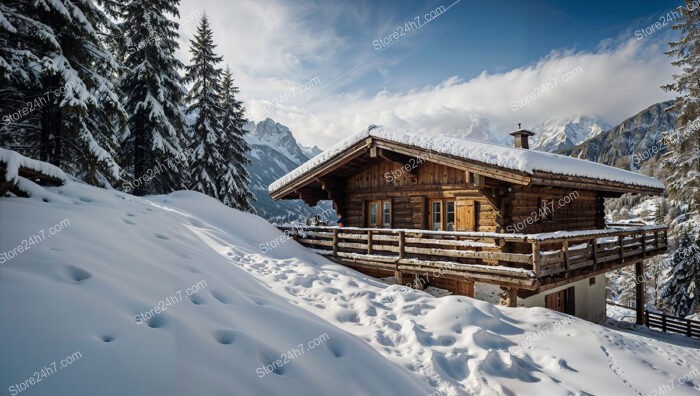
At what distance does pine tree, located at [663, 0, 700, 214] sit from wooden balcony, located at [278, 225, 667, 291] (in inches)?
198

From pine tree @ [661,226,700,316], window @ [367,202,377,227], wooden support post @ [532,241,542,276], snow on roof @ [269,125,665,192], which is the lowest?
pine tree @ [661,226,700,316]

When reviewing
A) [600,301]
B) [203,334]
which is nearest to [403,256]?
[203,334]

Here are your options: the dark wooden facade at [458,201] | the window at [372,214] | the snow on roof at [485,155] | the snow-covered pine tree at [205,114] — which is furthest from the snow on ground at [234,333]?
the snow-covered pine tree at [205,114]

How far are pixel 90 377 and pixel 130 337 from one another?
57 cm

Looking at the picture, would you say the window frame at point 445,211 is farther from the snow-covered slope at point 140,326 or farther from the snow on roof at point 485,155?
the snow-covered slope at point 140,326

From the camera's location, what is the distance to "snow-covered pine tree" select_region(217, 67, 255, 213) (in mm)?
23609

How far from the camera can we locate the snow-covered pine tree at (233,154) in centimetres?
2361

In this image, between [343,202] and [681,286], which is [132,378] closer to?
[343,202]

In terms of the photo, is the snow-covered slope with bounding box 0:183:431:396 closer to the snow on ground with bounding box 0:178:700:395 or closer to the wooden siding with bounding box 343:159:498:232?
the snow on ground with bounding box 0:178:700:395

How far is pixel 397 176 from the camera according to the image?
44.0 ft

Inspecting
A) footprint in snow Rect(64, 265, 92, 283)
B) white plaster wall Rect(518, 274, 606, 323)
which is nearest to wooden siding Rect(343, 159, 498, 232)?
white plaster wall Rect(518, 274, 606, 323)

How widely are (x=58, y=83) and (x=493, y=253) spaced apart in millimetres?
15315

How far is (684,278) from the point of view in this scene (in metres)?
19.3

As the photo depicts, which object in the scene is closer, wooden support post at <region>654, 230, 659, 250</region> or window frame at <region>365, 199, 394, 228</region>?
window frame at <region>365, 199, 394, 228</region>
